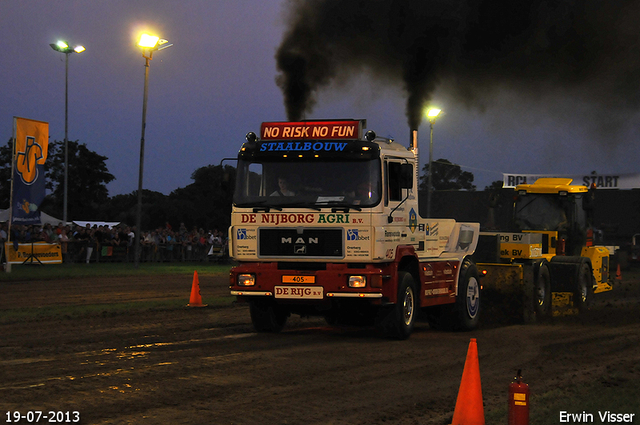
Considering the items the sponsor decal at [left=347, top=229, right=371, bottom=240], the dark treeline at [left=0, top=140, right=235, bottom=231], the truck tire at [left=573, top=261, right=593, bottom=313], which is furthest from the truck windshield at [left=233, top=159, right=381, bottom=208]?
the dark treeline at [left=0, top=140, right=235, bottom=231]

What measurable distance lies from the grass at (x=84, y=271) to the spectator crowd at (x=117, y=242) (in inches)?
38.7

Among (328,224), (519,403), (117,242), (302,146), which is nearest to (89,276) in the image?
(117,242)

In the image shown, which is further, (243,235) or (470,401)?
(243,235)

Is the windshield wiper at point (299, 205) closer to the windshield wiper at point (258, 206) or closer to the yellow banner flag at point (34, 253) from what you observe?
the windshield wiper at point (258, 206)

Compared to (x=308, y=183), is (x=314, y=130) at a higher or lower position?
higher

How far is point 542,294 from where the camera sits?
55.6 feet

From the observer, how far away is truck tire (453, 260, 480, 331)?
14172 millimetres

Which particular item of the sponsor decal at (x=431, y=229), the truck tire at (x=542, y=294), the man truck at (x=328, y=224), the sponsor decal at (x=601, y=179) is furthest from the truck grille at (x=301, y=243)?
the sponsor decal at (x=601, y=179)

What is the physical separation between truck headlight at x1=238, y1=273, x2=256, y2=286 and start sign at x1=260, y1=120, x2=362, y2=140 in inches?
90.1

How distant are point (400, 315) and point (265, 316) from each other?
2.41 m

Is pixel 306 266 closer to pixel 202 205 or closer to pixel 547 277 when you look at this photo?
pixel 547 277

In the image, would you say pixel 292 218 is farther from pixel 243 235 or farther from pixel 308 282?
pixel 308 282

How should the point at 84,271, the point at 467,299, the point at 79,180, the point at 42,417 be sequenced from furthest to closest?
1. the point at 79,180
2. the point at 84,271
3. the point at 467,299
4. the point at 42,417

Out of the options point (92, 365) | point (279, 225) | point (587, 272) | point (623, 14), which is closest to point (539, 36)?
point (623, 14)
